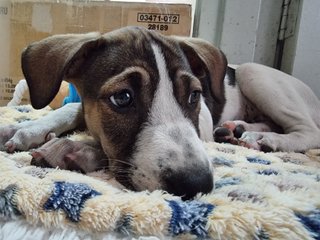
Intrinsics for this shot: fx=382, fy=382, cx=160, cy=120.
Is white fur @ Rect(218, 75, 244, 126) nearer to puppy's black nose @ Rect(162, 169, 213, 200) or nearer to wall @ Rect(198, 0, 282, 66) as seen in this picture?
wall @ Rect(198, 0, 282, 66)

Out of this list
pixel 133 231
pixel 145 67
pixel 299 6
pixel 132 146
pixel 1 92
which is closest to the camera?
pixel 133 231

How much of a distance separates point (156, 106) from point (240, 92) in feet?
6.31

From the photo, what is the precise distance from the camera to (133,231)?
3.11 feet

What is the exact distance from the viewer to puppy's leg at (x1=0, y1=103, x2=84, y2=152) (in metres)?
1.78

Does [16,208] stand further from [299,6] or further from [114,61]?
[299,6]

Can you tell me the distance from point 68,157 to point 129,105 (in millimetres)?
323

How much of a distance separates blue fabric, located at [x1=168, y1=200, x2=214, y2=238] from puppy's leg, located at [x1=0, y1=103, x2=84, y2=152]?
3.31 feet

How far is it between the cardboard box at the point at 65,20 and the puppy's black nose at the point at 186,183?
2943mm

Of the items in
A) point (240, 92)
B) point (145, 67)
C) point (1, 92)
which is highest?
point (145, 67)

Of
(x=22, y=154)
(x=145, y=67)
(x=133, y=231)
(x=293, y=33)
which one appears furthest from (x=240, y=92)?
(x=133, y=231)

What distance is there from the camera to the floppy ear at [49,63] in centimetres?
156

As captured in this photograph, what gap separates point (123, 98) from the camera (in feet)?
4.95

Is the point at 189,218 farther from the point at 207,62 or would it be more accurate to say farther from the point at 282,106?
the point at 282,106

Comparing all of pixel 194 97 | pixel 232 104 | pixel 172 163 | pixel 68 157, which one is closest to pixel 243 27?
pixel 232 104
